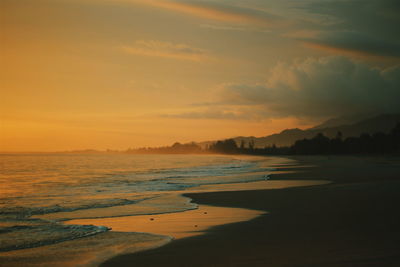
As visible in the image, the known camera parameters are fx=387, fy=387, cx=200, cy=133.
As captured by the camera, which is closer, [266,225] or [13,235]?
[13,235]

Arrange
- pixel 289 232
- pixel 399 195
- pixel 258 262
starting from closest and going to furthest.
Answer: pixel 258 262 < pixel 289 232 < pixel 399 195

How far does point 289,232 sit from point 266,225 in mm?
1570

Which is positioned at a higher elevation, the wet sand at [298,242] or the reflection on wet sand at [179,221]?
the wet sand at [298,242]

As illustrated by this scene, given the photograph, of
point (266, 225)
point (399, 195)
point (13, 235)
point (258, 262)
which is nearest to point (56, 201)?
point (13, 235)

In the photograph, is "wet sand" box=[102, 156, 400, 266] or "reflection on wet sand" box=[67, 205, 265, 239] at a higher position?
"wet sand" box=[102, 156, 400, 266]

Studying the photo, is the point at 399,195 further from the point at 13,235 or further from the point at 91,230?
the point at 13,235

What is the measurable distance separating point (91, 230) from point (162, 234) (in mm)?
2704

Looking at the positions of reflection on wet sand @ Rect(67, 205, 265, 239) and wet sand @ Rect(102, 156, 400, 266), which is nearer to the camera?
wet sand @ Rect(102, 156, 400, 266)

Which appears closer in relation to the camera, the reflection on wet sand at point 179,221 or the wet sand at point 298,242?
the wet sand at point 298,242

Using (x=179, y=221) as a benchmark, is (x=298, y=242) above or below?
above

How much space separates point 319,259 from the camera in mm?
8766

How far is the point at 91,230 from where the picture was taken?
44.2 feet

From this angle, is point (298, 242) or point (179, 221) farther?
point (179, 221)

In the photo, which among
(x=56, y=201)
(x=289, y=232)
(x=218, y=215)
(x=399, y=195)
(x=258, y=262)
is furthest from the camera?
(x=56, y=201)
